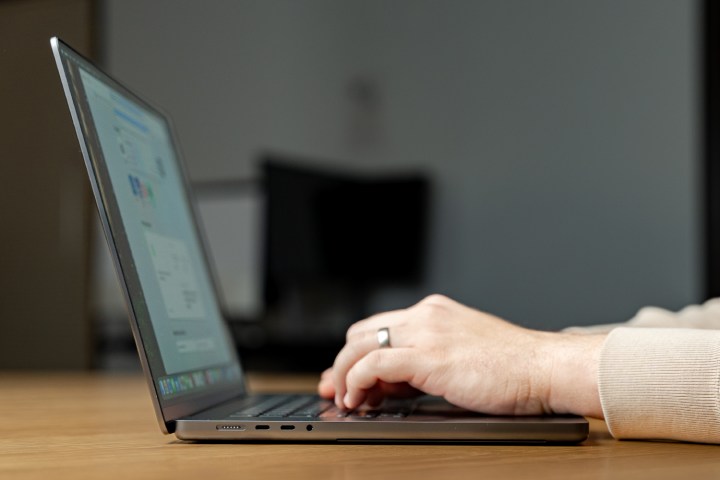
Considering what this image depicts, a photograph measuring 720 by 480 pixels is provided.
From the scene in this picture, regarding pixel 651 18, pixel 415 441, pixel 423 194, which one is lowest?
pixel 415 441

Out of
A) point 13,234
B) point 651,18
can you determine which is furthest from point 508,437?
point 13,234

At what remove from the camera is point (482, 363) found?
33.5 inches

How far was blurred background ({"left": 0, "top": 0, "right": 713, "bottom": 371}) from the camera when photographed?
350cm

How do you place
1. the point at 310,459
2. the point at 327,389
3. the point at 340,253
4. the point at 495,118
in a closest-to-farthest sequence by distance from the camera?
the point at 310,459, the point at 327,389, the point at 495,118, the point at 340,253

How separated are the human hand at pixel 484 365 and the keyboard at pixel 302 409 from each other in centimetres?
3

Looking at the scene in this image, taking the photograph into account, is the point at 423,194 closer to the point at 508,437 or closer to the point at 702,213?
the point at 702,213

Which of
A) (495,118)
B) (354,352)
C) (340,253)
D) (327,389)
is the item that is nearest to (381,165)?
(340,253)

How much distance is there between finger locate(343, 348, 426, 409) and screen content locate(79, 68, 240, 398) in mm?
164

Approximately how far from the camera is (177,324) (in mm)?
956

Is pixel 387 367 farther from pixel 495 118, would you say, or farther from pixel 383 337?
pixel 495 118

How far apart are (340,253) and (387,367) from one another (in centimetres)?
308

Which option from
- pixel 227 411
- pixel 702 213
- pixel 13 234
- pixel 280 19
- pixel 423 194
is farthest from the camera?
pixel 13 234

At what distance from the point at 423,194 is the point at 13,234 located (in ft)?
6.74

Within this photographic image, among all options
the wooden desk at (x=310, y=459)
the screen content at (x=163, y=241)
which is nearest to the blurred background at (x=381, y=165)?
the screen content at (x=163, y=241)
